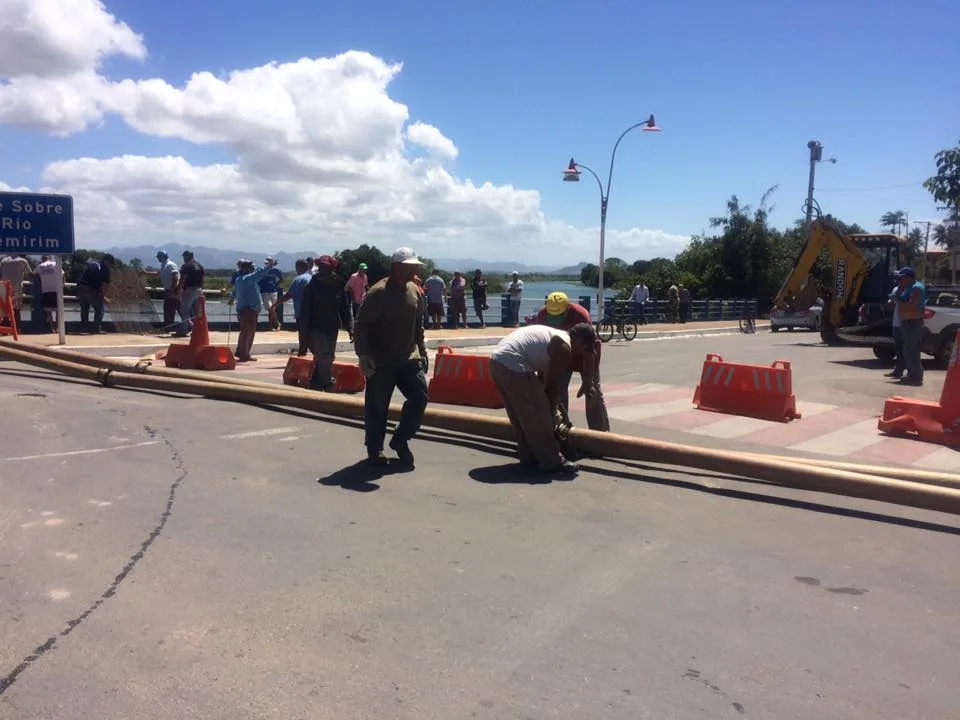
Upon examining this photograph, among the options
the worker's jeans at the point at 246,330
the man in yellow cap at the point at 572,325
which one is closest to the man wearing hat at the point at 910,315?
the man in yellow cap at the point at 572,325

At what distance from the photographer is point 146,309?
18.9 metres

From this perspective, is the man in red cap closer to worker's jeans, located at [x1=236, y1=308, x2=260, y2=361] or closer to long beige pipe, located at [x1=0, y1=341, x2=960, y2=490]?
long beige pipe, located at [x1=0, y1=341, x2=960, y2=490]

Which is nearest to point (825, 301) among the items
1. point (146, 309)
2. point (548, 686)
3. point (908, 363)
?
point (908, 363)

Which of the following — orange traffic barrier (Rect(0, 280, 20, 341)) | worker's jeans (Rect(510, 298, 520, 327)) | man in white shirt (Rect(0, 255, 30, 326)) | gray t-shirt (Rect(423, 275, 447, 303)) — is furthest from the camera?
worker's jeans (Rect(510, 298, 520, 327))

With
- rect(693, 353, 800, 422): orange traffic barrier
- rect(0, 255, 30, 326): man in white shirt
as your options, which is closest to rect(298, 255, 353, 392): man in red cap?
rect(693, 353, 800, 422): orange traffic barrier

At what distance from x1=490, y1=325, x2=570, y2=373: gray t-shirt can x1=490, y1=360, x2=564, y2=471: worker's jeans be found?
0.05 m

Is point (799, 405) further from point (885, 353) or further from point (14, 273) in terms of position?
point (14, 273)

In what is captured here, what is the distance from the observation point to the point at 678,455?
6777mm

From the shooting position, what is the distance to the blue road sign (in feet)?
47.9

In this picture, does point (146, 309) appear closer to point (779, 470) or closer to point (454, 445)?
point (454, 445)

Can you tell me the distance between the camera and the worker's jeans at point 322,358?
34.9ft

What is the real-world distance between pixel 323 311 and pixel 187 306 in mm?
8152

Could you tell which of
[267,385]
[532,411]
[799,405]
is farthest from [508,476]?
[799,405]

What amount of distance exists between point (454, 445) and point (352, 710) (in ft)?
15.7
